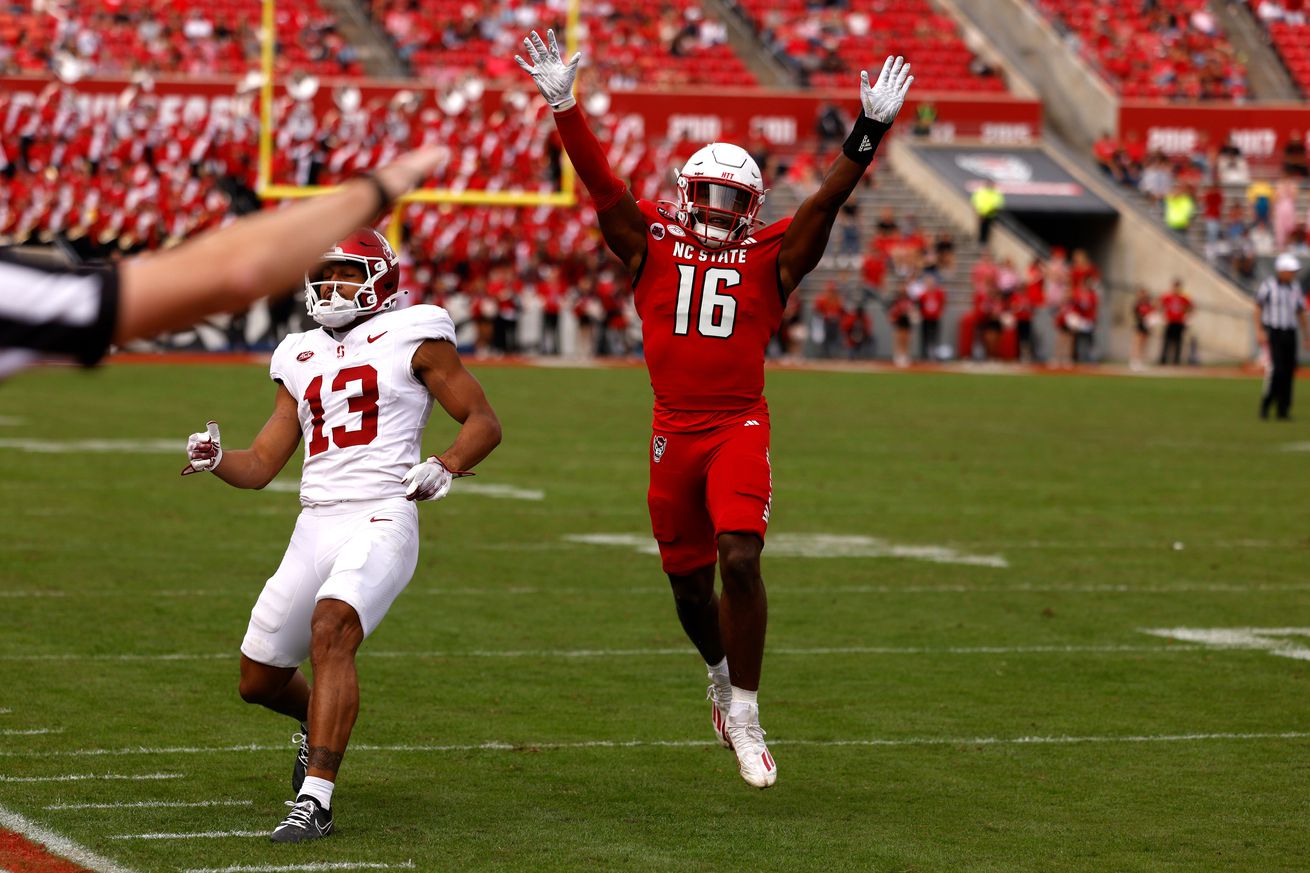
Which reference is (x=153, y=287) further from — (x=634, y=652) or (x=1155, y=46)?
(x=1155, y=46)

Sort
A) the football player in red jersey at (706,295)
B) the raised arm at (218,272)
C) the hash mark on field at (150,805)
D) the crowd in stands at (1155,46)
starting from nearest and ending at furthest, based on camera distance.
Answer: the raised arm at (218,272) < the hash mark on field at (150,805) < the football player in red jersey at (706,295) < the crowd in stands at (1155,46)

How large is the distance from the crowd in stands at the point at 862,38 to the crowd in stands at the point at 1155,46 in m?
2.21

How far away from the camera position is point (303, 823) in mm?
5262

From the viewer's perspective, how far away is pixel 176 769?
241 inches

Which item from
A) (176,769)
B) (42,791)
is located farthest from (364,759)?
(42,791)

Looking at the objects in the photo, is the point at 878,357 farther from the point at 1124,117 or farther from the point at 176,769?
the point at 176,769

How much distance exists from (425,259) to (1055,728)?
24853mm

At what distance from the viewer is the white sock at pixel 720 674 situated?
6469 mm

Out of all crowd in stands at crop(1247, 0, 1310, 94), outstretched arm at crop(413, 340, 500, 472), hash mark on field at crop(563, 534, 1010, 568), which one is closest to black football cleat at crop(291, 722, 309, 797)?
outstretched arm at crop(413, 340, 500, 472)

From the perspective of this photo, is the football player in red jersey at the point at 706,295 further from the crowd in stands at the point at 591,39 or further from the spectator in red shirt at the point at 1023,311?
the crowd in stands at the point at 591,39

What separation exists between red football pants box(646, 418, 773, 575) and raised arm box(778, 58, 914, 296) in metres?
0.53

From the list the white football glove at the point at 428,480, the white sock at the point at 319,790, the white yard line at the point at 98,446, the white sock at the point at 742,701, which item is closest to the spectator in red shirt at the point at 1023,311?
the white yard line at the point at 98,446

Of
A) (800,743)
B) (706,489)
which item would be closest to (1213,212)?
(800,743)

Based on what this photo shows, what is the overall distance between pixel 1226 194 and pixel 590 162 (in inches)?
1297
